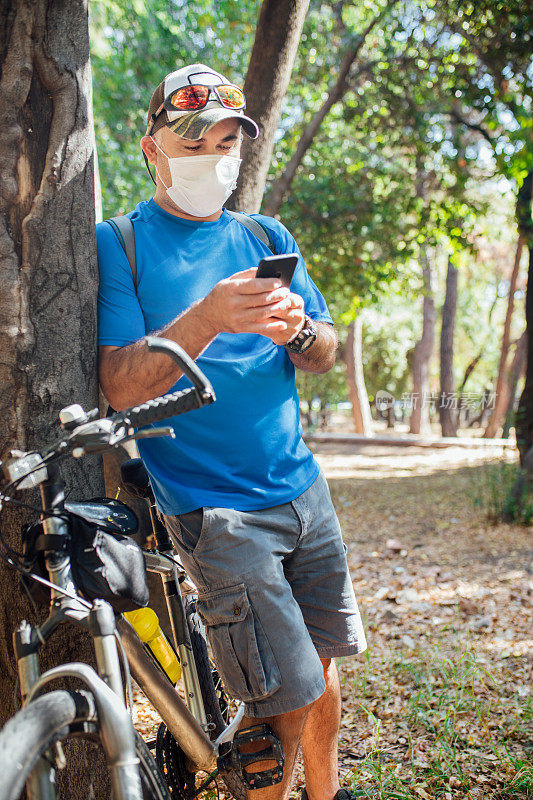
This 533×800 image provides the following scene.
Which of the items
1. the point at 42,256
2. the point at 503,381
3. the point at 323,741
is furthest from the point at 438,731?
the point at 503,381

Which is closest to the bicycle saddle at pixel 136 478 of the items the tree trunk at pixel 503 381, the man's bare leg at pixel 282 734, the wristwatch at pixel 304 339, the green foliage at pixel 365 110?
the wristwatch at pixel 304 339

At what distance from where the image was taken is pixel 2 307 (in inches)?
78.5

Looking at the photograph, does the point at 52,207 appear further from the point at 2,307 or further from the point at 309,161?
the point at 309,161

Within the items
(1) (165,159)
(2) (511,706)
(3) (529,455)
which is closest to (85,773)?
(1) (165,159)

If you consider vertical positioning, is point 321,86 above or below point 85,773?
above

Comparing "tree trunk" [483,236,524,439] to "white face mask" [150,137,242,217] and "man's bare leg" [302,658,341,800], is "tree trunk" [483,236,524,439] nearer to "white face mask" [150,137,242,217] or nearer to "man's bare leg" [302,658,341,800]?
"man's bare leg" [302,658,341,800]

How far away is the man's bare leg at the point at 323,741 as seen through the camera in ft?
7.59

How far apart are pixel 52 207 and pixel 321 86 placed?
8.55 m

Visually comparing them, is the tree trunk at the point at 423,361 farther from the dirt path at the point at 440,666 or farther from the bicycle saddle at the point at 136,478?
the bicycle saddle at the point at 136,478

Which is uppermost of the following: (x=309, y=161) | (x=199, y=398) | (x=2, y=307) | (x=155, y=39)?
(x=155, y=39)

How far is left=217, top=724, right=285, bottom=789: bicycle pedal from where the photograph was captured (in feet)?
6.56

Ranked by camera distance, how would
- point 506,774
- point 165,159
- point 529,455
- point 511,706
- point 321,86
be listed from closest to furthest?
point 165,159, point 506,774, point 511,706, point 529,455, point 321,86

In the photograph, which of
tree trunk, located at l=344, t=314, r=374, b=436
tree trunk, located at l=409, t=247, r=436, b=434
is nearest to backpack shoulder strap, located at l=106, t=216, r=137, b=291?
tree trunk, located at l=344, t=314, r=374, b=436

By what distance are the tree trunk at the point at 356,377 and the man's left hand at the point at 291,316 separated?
59.5 feet
